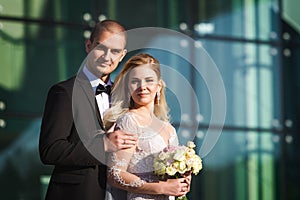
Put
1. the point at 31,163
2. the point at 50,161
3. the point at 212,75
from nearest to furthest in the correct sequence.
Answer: the point at 50,161
the point at 31,163
the point at 212,75

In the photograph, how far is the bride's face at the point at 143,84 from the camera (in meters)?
5.47

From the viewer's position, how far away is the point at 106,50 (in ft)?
17.7

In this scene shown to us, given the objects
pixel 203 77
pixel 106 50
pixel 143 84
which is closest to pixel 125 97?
pixel 143 84

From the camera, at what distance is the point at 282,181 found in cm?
1310

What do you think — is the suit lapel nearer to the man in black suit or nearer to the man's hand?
the man in black suit

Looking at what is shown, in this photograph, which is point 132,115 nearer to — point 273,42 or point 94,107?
point 94,107

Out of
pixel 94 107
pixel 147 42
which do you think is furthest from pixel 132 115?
pixel 147 42

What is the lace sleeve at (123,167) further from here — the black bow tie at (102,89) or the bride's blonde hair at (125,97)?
the black bow tie at (102,89)

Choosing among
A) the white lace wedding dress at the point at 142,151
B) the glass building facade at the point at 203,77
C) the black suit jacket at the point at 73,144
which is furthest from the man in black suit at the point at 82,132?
the glass building facade at the point at 203,77

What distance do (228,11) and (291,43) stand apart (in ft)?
3.67

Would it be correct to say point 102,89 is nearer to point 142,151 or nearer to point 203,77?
point 142,151

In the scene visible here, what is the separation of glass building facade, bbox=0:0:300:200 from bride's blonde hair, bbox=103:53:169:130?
17.9 feet

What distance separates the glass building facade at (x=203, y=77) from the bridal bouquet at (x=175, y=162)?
5.61m

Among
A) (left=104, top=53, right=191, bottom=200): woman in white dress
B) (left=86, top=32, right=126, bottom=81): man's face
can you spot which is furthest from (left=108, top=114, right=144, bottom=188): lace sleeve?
(left=86, top=32, right=126, bottom=81): man's face
